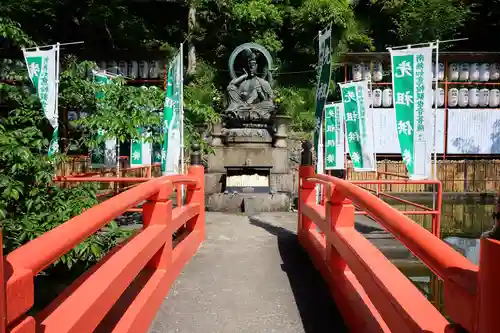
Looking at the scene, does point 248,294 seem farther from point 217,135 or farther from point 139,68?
point 139,68

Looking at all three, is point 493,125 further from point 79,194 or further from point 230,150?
point 79,194

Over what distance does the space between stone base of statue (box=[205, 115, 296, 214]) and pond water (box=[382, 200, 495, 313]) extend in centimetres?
322

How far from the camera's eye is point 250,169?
9500 mm

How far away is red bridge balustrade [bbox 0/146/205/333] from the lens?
1.27m

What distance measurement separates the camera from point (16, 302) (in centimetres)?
122

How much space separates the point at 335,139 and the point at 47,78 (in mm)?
6261

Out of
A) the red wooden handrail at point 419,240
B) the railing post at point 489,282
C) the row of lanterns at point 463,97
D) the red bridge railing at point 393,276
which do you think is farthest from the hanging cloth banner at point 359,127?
the row of lanterns at point 463,97

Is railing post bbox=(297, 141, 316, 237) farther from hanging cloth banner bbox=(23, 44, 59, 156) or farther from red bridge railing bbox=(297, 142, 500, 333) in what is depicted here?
hanging cloth banner bbox=(23, 44, 59, 156)

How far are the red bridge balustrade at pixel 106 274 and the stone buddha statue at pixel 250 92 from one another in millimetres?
6651

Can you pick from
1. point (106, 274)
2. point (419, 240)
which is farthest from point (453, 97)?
point (106, 274)

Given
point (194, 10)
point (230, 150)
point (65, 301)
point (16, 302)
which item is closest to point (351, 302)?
point (65, 301)

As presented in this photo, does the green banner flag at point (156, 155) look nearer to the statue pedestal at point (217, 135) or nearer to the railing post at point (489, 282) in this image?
the statue pedestal at point (217, 135)

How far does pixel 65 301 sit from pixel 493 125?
20349 mm

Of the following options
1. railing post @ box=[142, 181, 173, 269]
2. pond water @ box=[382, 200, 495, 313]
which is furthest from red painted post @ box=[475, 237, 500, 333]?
→ pond water @ box=[382, 200, 495, 313]
